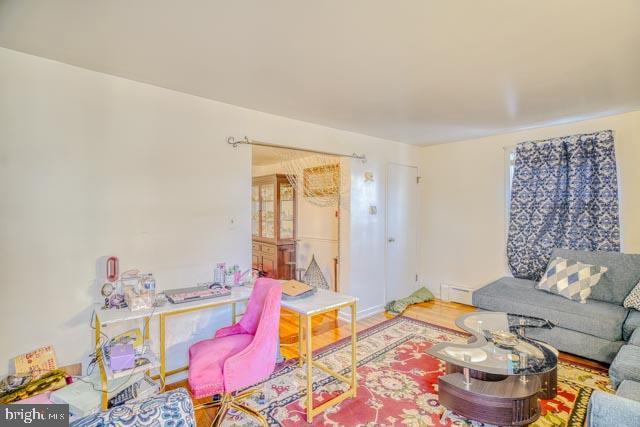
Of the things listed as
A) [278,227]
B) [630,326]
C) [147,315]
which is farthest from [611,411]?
[278,227]

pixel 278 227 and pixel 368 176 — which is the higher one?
pixel 368 176

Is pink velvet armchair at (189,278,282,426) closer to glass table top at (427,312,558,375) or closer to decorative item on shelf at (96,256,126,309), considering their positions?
decorative item on shelf at (96,256,126,309)

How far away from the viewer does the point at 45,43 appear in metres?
1.86

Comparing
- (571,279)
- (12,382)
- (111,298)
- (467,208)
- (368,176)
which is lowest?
(12,382)

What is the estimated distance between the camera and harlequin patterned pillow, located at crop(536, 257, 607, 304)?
121 inches

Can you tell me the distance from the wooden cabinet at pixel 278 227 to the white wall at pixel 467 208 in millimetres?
2170

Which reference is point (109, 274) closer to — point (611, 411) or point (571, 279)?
point (611, 411)

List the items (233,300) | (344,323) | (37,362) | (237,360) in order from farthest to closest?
(344,323)
(233,300)
(37,362)
(237,360)

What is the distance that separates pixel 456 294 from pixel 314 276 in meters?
2.13

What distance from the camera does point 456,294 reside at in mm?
4602

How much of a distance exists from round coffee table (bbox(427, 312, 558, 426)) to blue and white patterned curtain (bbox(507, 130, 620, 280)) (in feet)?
6.09

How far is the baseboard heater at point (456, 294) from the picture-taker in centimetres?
447

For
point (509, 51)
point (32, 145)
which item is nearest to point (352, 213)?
point (509, 51)

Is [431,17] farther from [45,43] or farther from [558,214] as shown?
[558,214]
